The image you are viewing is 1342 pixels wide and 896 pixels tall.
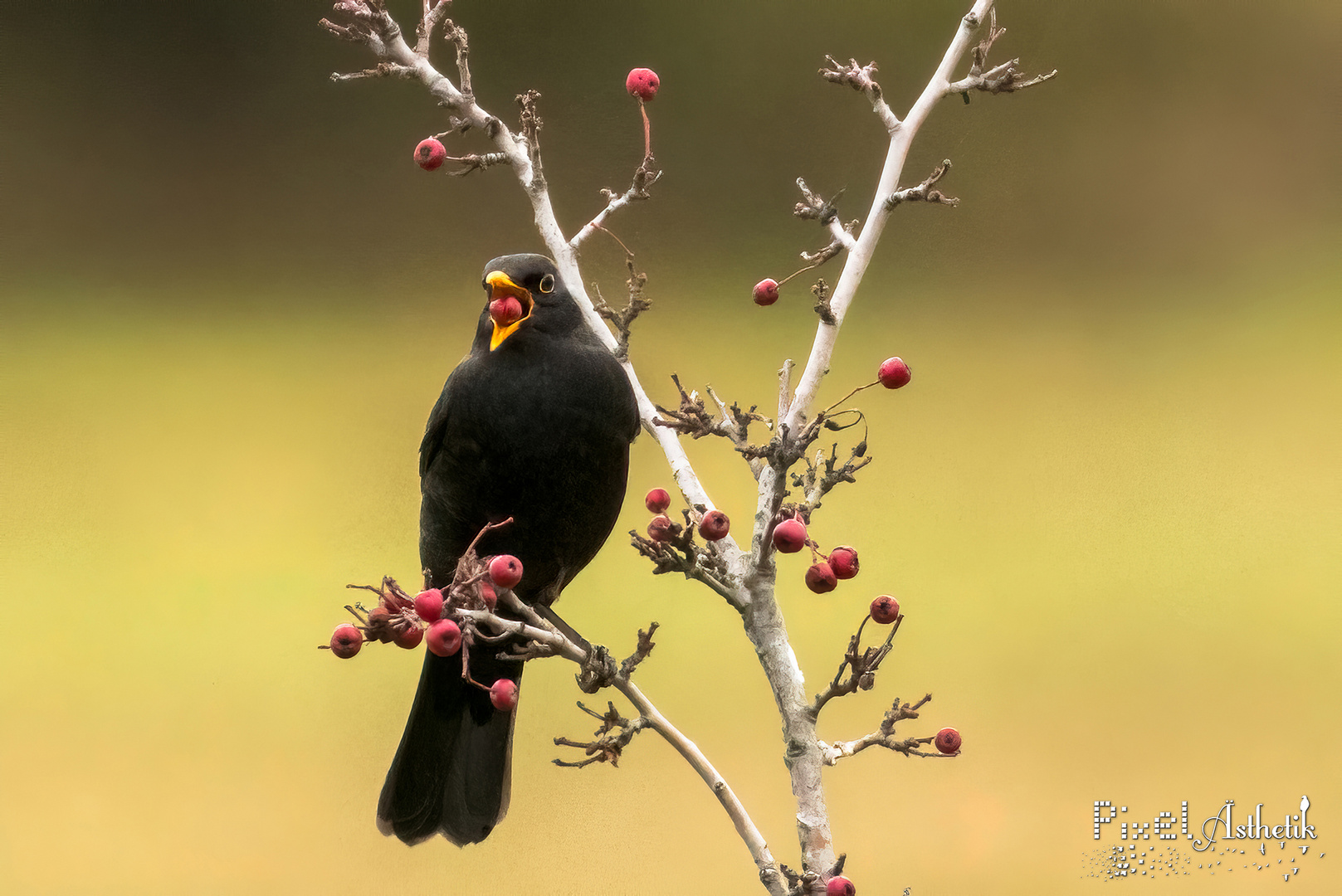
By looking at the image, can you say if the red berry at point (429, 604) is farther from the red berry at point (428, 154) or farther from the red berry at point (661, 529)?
Result: the red berry at point (428, 154)

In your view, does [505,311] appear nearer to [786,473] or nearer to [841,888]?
[786,473]

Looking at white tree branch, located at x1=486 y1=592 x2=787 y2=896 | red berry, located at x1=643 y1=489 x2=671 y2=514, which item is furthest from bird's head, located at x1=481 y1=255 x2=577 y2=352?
white tree branch, located at x1=486 y1=592 x2=787 y2=896

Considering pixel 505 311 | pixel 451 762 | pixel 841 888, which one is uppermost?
pixel 505 311

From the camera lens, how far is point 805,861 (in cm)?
114

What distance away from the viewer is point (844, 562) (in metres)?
1.17

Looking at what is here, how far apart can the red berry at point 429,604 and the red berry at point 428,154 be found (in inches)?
22.4

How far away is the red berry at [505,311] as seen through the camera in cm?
130

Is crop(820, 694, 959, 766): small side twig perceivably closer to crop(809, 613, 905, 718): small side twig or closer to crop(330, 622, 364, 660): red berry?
crop(809, 613, 905, 718): small side twig

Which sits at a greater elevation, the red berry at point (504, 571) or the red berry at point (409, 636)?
the red berry at point (504, 571)

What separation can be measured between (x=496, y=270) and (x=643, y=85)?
0.29m

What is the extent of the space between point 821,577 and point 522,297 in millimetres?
502

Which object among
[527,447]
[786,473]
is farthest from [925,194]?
[527,447]

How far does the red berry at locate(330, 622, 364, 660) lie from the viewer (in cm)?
97

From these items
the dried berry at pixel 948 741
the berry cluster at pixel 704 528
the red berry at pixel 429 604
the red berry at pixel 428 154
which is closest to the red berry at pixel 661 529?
the berry cluster at pixel 704 528
